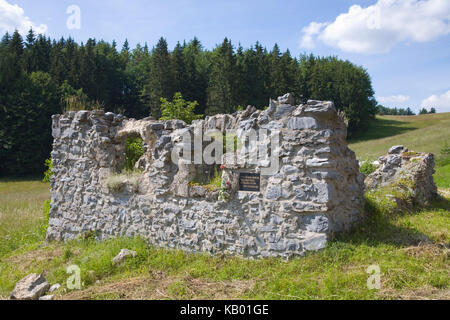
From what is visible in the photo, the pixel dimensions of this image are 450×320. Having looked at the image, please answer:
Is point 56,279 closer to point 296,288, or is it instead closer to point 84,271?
point 84,271

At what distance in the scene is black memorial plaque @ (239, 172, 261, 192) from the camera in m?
6.00

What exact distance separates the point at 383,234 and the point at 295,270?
6.01 ft

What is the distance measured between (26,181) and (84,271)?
83.5 ft

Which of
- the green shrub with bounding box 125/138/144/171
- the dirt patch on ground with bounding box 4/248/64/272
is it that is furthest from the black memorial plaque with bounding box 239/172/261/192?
the green shrub with bounding box 125/138/144/171

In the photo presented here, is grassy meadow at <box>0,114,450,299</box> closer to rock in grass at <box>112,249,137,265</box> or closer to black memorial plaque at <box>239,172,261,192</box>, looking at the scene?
rock in grass at <box>112,249,137,265</box>

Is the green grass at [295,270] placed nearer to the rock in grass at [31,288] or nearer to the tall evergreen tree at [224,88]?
the rock in grass at [31,288]

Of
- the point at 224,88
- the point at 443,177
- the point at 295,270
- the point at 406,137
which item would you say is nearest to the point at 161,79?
the point at 224,88

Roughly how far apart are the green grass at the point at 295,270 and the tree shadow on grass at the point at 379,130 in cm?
3242

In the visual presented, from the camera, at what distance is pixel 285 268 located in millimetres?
5320

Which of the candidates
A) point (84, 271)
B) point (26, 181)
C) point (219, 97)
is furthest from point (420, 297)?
point (219, 97)

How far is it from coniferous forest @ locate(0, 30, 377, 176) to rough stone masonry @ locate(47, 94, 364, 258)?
998 inches

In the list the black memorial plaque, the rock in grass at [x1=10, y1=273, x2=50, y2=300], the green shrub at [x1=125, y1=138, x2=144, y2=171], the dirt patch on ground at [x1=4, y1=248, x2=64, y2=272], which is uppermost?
the green shrub at [x1=125, y1=138, x2=144, y2=171]

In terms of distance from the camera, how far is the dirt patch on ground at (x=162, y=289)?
5074mm

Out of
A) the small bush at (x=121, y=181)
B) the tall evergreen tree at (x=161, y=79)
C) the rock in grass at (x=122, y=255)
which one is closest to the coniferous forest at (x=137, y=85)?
the tall evergreen tree at (x=161, y=79)
